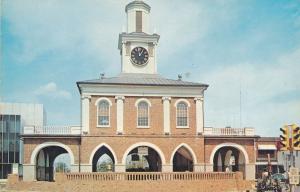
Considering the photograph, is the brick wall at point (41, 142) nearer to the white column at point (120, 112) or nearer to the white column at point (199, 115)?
the white column at point (120, 112)

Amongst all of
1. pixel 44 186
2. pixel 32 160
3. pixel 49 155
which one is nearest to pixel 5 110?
pixel 49 155

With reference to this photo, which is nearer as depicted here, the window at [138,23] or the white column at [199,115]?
the white column at [199,115]

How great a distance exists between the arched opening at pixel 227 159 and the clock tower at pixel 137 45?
31.9 ft

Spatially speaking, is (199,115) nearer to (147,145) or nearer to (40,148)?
(147,145)

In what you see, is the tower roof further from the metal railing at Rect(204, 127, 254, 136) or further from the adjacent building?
the adjacent building

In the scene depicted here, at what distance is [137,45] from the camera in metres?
45.5

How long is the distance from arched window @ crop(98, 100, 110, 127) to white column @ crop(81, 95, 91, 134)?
920 mm

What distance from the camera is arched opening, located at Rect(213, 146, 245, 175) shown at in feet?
137

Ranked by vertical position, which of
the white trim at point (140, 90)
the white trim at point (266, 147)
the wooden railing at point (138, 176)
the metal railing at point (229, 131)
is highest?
the white trim at point (140, 90)

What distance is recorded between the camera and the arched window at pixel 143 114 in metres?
40.1

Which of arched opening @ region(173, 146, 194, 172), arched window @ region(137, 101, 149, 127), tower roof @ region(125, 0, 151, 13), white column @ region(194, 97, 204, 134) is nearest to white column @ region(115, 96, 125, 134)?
arched window @ region(137, 101, 149, 127)

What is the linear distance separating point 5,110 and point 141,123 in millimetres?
38352

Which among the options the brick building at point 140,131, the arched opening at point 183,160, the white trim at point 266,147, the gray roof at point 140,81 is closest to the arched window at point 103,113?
the brick building at point 140,131

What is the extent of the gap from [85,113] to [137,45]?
366 inches
